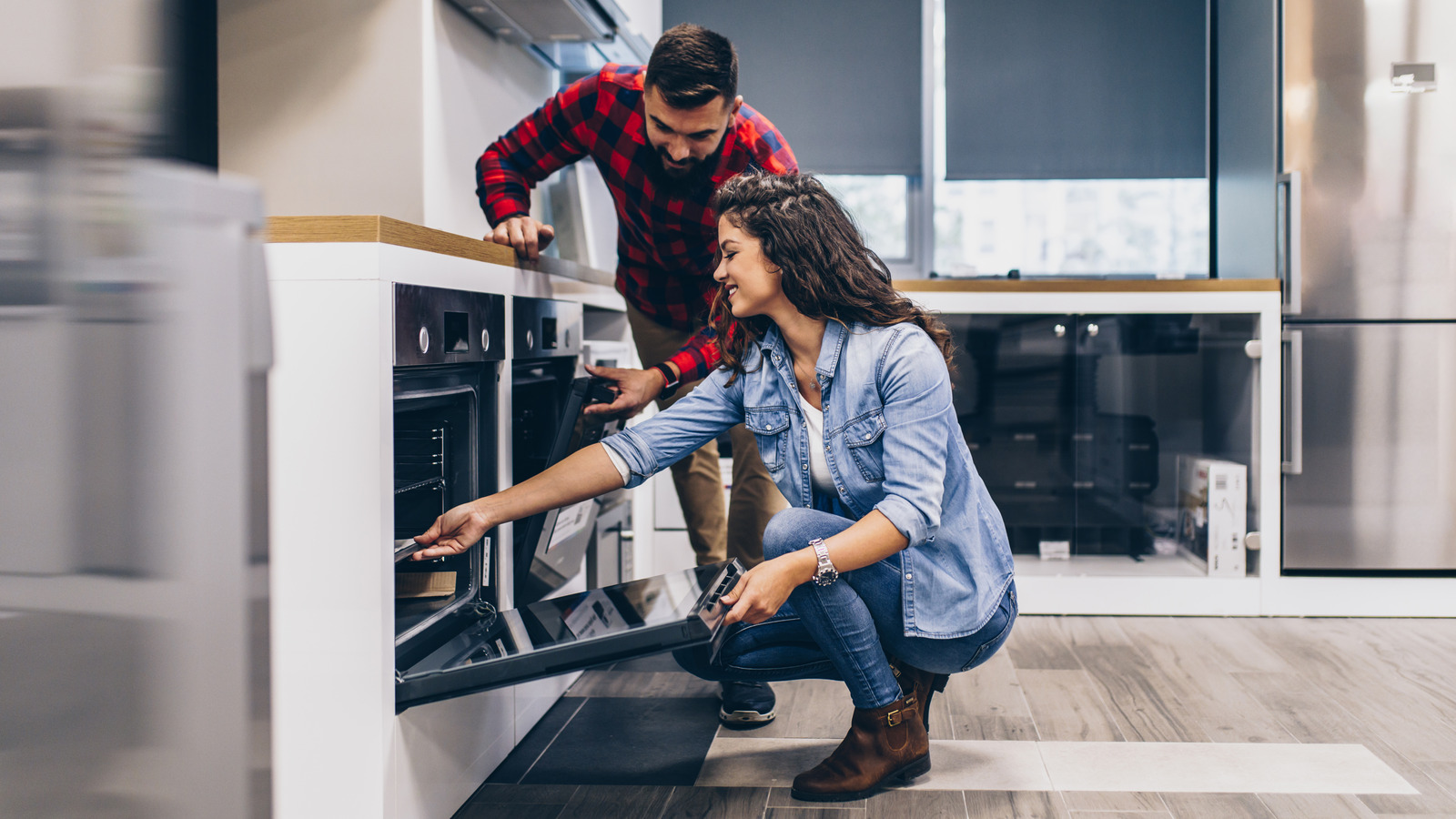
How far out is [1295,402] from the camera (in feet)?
8.02

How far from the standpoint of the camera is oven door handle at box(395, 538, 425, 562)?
1.24m

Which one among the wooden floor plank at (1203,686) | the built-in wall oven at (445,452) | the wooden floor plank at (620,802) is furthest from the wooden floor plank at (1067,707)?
the built-in wall oven at (445,452)

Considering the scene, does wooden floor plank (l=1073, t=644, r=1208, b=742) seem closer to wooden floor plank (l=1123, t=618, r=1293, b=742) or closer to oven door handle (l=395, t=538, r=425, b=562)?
wooden floor plank (l=1123, t=618, r=1293, b=742)

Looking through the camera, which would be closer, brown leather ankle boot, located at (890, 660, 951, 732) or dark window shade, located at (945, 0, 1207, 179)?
brown leather ankle boot, located at (890, 660, 951, 732)

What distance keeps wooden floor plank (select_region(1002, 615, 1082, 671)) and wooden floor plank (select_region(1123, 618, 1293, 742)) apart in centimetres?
17

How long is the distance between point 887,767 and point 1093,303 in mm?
1544

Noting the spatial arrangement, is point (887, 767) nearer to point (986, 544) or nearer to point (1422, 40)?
point (986, 544)

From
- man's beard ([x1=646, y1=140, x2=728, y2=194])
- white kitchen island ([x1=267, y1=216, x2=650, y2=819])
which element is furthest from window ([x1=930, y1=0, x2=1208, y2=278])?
white kitchen island ([x1=267, y1=216, x2=650, y2=819])

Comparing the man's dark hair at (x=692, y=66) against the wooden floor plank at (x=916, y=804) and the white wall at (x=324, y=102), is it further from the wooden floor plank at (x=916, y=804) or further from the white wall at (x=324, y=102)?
the wooden floor plank at (x=916, y=804)

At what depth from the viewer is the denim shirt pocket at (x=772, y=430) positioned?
1449 millimetres

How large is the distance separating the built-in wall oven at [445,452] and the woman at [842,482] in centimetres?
10

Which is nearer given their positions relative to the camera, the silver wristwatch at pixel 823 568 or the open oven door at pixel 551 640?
the open oven door at pixel 551 640

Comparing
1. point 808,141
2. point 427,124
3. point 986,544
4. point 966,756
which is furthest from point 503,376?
point 808,141

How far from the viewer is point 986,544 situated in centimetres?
142
